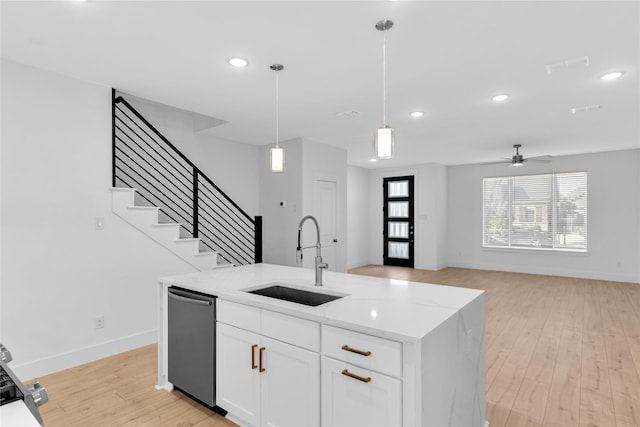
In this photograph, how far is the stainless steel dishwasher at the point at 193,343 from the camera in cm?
232

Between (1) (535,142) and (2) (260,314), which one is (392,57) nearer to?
(2) (260,314)

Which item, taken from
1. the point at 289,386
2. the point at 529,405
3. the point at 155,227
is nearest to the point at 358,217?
the point at 155,227

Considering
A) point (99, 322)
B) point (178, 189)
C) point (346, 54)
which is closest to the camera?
point (346, 54)

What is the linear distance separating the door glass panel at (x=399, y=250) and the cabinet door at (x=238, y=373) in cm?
716

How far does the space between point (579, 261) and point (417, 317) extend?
747 centimetres

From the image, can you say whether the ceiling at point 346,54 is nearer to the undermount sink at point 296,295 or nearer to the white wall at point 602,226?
the undermount sink at point 296,295

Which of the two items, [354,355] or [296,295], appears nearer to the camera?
[354,355]

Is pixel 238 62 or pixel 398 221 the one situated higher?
pixel 238 62

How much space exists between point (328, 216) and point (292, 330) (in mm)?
4269

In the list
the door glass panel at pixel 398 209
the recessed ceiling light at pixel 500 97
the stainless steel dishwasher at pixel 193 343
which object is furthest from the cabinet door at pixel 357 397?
the door glass panel at pixel 398 209

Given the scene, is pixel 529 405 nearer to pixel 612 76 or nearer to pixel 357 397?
pixel 357 397

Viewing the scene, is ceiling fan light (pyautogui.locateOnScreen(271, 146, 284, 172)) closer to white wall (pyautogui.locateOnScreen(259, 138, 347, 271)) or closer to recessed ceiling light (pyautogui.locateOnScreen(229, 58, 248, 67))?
recessed ceiling light (pyautogui.locateOnScreen(229, 58, 248, 67))

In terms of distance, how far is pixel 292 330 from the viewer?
1.86m

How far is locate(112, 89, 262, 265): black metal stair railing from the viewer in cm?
406
